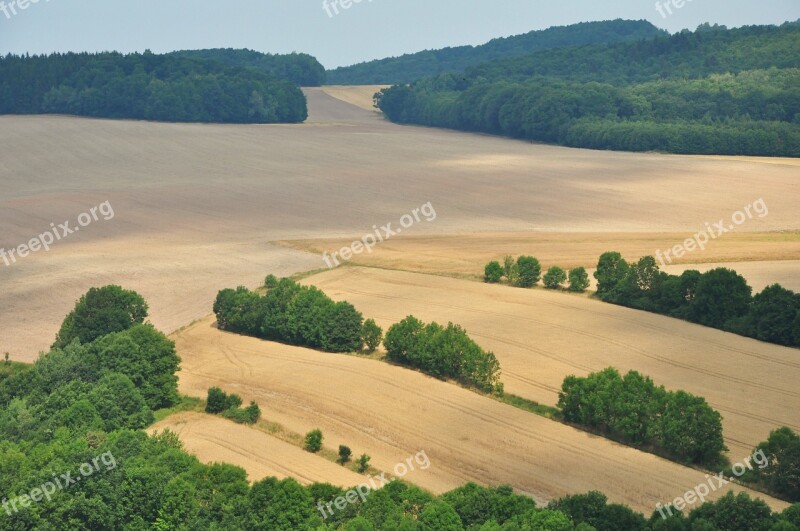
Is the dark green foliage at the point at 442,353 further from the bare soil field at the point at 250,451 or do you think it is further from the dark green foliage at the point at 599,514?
the dark green foliage at the point at 599,514

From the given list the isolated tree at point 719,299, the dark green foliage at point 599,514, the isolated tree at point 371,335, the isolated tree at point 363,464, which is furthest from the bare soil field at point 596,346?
the dark green foliage at point 599,514

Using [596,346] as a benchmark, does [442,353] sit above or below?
below

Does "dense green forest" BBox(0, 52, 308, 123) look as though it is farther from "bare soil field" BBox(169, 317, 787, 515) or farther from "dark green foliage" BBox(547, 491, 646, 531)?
"dark green foliage" BBox(547, 491, 646, 531)

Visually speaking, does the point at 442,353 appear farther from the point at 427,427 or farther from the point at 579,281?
the point at 579,281

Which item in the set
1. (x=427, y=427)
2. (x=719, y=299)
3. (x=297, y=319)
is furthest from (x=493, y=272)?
(x=427, y=427)

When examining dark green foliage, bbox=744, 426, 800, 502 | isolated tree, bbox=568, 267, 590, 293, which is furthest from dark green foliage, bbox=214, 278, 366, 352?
dark green foliage, bbox=744, 426, 800, 502

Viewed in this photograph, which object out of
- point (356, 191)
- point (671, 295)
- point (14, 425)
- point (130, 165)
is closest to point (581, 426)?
point (671, 295)

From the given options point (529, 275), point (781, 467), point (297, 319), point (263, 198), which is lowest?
point (297, 319)

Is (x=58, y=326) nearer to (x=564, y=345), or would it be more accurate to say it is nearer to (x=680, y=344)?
(x=564, y=345)
